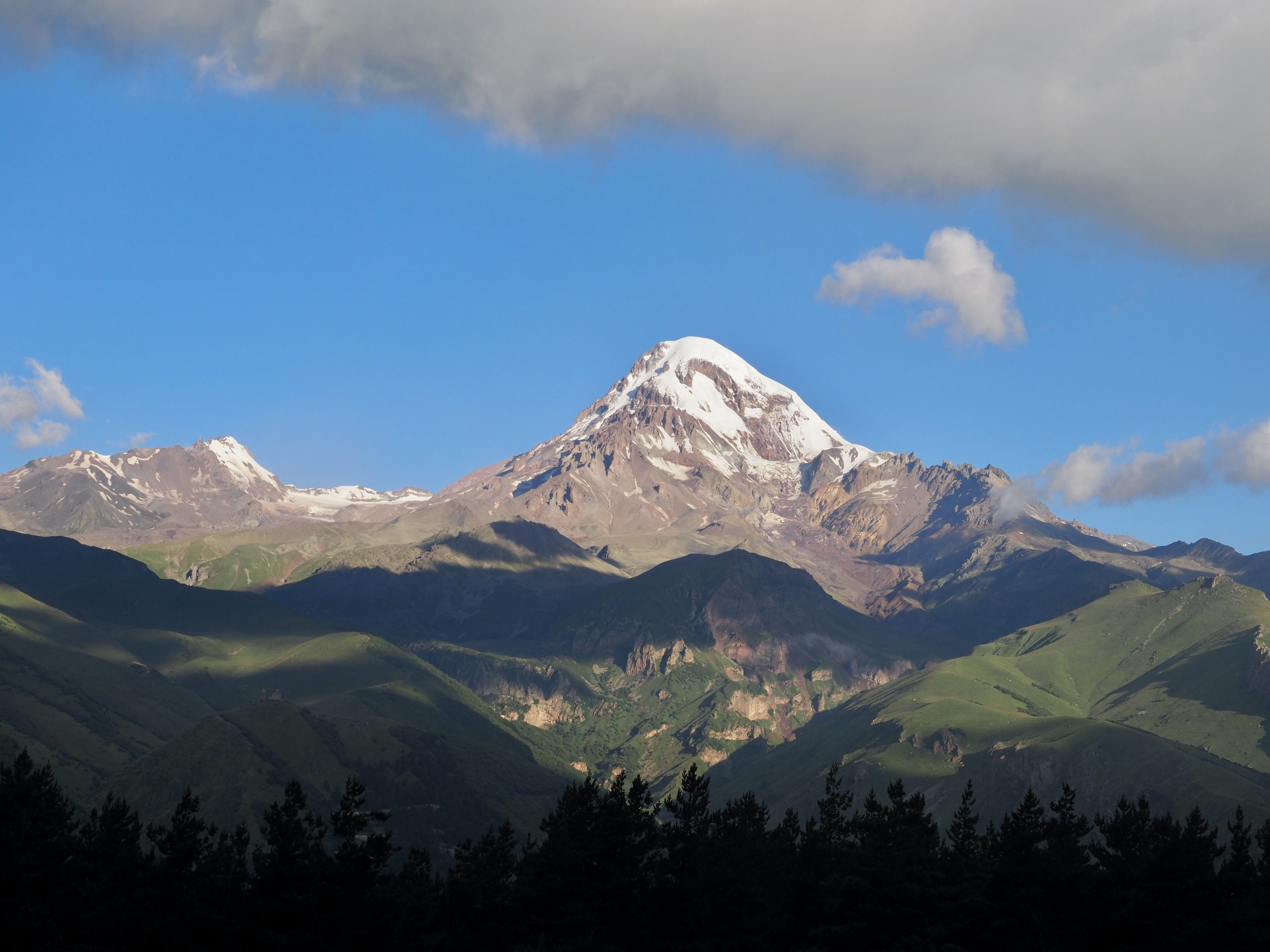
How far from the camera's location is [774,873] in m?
157

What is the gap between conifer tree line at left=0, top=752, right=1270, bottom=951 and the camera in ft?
461

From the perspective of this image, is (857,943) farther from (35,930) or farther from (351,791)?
(35,930)

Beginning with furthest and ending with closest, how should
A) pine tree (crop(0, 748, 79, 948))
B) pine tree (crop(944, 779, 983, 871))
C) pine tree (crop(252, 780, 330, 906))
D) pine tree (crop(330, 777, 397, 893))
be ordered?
pine tree (crop(944, 779, 983, 871)) → pine tree (crop(330, 777, 397, 893)) → pine tree (crop(252, 780, 330, 906)) → pine tree (crop(0, 748, 79, 948))

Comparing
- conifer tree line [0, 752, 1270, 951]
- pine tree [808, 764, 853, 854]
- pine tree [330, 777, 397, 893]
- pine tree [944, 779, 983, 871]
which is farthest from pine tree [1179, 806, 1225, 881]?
pine tree [330, 777, 397, 893]

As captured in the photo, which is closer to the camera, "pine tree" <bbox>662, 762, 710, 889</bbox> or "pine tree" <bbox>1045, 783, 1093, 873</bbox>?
"pine tree" <bbox>1045, 783, 1093, 873</bbox>

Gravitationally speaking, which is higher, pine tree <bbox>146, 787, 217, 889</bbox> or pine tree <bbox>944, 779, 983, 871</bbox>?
pine tree <bbox>944, 779, 983, 871</bbox>

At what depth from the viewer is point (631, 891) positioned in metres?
154

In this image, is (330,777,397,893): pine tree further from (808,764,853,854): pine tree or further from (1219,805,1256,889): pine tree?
(1219,805,1256,889): pine tree

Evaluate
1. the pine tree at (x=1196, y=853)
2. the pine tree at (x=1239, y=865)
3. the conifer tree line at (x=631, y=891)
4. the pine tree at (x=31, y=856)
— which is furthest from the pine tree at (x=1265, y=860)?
the pine tree at (x=31, y=856)

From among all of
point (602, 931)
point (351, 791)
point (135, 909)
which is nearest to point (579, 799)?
point (602, 931)

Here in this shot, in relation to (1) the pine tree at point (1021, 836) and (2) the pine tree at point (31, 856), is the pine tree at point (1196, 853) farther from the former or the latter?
(2) the pine tree at point (31, 856)

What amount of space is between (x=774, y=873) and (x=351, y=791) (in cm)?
5207

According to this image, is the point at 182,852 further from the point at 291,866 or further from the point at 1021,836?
the point at 1021,836

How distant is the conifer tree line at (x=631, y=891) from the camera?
140625 mm
